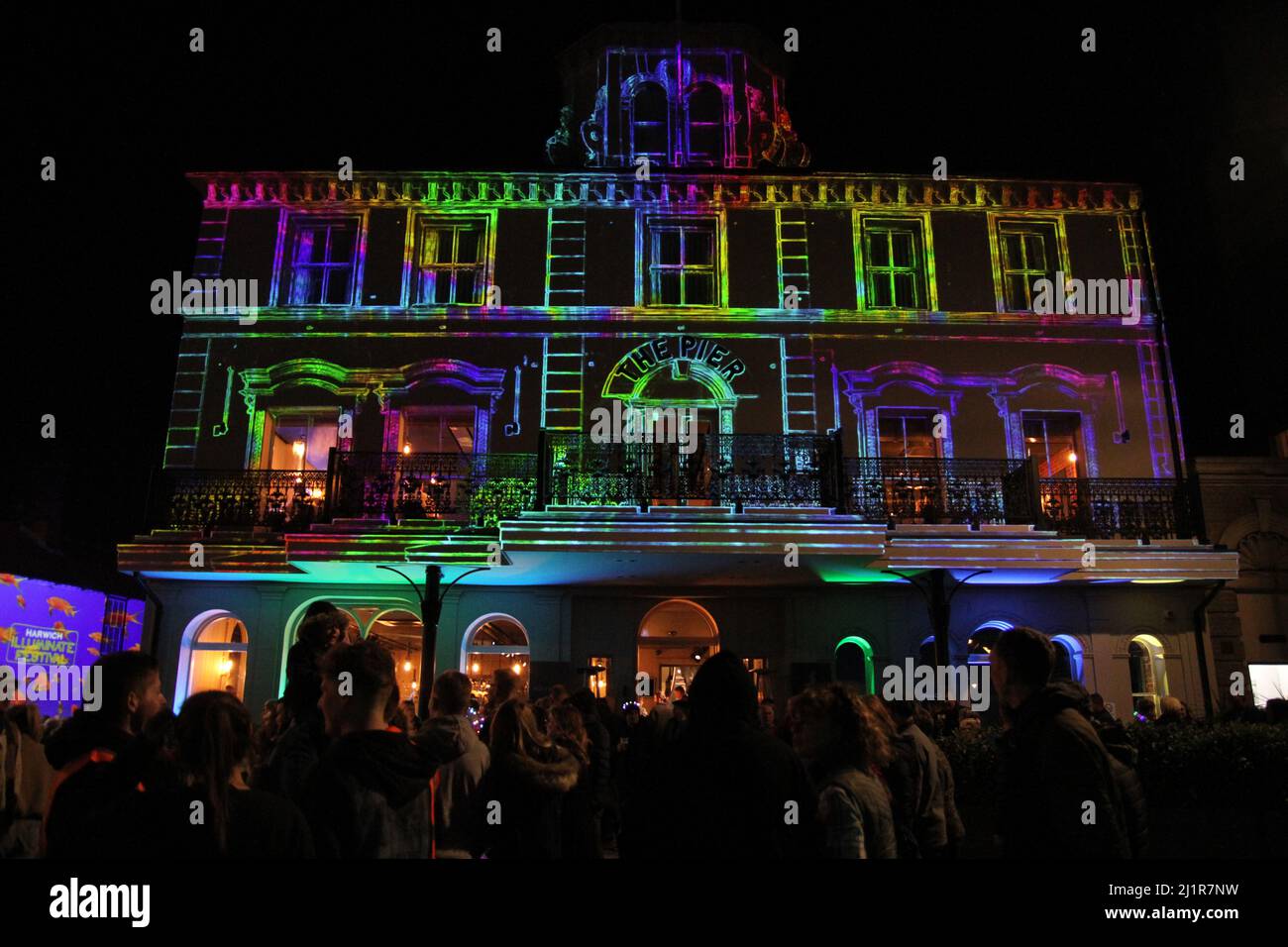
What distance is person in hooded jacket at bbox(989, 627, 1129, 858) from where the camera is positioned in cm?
365

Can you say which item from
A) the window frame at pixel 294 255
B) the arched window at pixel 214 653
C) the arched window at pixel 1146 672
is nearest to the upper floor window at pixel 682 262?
the window frame at pixel 294 255

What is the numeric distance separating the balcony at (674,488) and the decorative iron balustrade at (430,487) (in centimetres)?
3

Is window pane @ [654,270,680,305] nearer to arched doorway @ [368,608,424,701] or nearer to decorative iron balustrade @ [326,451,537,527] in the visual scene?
decorative iron balustrade @ [326,451,537,527]

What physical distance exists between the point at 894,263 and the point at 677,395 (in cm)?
565

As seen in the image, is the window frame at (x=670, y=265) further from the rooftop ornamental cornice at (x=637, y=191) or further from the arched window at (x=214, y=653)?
the arched window at (x=214, y=653)

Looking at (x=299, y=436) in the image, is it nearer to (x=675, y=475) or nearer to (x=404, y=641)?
(x=404, y=641)

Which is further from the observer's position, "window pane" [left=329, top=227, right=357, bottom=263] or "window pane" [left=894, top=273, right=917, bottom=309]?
"window pane" [left=329, top=227, right=357, bottom=263]

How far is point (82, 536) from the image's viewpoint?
2488cm

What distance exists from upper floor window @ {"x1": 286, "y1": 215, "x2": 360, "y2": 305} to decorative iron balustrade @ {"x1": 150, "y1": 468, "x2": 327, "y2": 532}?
13.5ft

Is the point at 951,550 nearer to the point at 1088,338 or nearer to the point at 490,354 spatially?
the point at 1088,338

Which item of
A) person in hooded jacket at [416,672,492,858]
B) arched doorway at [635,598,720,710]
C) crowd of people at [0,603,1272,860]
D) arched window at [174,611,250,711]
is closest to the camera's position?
crowd of people at [0,603,1272,860]

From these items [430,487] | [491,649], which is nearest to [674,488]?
[430,487]

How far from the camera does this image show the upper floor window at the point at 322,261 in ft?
58.6

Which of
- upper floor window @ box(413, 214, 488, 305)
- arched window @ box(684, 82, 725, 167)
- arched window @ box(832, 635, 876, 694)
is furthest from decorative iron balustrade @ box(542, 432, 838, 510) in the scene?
arched window @ box(684, 82, 725, 167)
